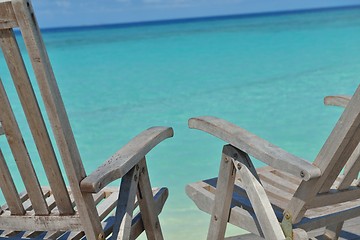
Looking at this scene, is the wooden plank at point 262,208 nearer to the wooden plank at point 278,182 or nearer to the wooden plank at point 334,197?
the wooden plank at point 334,197

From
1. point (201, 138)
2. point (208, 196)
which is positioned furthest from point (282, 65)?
point (208, 196)

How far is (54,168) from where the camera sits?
1623 mm

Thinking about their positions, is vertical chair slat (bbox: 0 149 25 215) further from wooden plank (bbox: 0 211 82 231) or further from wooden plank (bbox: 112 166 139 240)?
wooden plank (bbox: 112 166 139 240)

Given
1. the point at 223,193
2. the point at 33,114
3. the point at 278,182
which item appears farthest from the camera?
the point at 278,182

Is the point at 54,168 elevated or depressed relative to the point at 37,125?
depressed

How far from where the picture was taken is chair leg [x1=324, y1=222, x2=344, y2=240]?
249cm

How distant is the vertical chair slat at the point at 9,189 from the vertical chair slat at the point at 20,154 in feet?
0.23

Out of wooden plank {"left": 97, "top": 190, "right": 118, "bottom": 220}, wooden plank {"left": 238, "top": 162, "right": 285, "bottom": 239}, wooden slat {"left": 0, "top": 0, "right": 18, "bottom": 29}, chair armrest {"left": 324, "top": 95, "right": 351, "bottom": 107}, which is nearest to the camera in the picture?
wooden slat {"left": 0, "top": 0, "right": 18, "bottom": 29}

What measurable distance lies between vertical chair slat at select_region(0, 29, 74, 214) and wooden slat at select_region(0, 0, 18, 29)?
3 cm

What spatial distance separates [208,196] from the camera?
80.5 inches

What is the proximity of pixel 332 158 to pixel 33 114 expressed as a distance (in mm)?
815

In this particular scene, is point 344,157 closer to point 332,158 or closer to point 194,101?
point 332,158

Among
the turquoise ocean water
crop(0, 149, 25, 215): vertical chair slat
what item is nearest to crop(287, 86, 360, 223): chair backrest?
crop(0, 149, 25, 215): vertical chair slat

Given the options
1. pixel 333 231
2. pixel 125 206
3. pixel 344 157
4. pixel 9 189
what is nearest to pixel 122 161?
pixel 125 206
